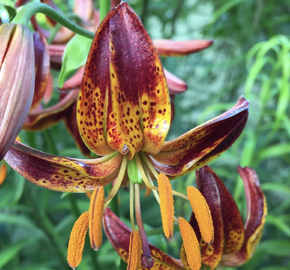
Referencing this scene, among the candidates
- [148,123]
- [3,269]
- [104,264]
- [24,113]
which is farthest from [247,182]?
[3,269]

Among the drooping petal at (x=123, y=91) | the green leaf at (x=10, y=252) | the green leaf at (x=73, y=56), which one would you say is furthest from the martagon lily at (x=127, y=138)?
the green leaf at (x=10, y=252)

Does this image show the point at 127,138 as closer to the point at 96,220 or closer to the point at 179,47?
the point at 96,220

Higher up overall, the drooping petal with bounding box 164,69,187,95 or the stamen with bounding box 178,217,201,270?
the drooping petal with bounding box 164,69,187,95

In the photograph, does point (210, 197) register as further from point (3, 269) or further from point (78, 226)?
point (3, 269)

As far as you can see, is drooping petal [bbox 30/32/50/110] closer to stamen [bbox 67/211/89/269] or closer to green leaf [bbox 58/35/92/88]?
green leaf [bbox 58/35/92/88]

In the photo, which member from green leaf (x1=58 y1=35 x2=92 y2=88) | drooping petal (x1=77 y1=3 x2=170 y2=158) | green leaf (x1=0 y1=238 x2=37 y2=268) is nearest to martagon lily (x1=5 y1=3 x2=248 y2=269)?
drooping petal (x1=77 y1=3 x2=170 y2=158)

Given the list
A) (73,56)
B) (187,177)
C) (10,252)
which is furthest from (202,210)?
(187,177)

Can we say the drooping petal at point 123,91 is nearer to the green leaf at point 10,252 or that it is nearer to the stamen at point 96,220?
the stamen at point 96,220
